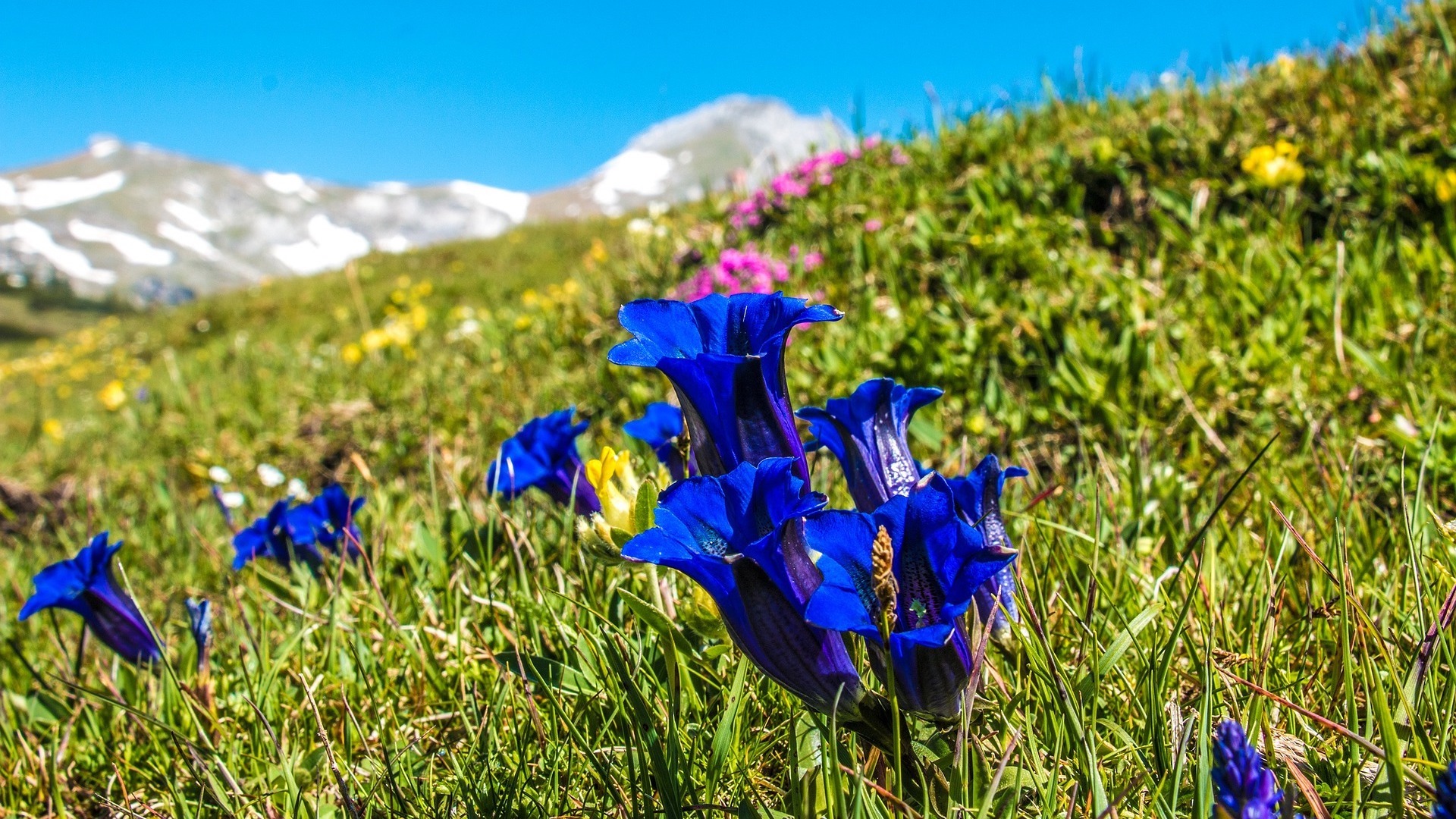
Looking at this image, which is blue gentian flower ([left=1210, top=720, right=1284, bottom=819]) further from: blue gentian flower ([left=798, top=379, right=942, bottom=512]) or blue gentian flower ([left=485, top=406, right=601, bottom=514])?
blue gentian flower ([left=485, top=406, right=601, bottom=514])

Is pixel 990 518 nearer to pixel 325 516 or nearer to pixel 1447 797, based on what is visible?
pixel 1447 797

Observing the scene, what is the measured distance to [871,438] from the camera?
1337mm

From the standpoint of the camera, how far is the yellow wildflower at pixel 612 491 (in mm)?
1248

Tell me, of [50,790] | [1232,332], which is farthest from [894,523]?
[1232,332]

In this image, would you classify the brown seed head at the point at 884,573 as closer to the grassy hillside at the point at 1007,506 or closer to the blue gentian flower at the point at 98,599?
the grassy hillside at the point at 1007,506

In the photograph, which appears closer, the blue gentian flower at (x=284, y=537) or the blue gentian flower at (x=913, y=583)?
the blue gentian flower at (x=913, y=583)

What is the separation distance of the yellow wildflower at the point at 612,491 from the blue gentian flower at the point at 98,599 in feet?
A: 3.88

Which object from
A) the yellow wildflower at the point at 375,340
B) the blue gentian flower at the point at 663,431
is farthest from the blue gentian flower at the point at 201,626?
the yellow wildflower at the point at 375,340

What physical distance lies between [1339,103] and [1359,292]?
173cm

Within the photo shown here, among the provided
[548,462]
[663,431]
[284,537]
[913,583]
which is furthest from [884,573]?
[284,537]

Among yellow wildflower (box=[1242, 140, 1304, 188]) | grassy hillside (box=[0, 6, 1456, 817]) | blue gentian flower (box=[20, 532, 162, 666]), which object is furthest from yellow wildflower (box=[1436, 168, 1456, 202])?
blue gentian flower (box=[20, 532, 162, 666])

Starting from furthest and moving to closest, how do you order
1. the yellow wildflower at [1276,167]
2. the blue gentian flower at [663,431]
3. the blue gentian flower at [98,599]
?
1. the yellow wildflower at [1276,167]
2. the blue gentian flower at [98,599]
3. the blue gentian flower at [663,431]

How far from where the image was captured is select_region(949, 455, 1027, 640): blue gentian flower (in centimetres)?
115

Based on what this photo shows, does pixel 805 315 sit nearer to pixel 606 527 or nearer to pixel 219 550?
pixel 606 527
